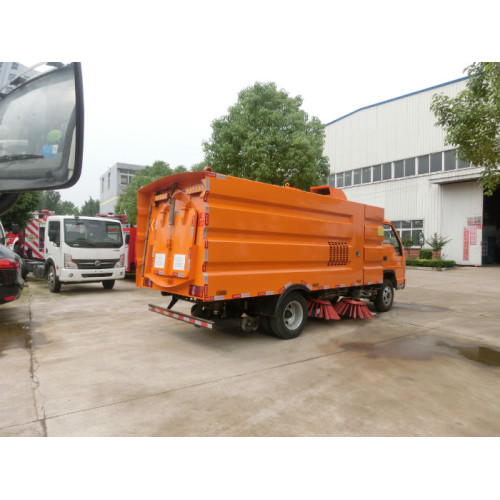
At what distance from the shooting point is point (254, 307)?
244 inches

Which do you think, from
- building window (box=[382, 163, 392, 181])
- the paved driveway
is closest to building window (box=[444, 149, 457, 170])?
building window (box=[382, 163, 392, 181])

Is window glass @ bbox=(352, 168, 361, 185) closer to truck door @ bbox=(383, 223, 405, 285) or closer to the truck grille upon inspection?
truck door @ bbox=(383, 223, 405, 285)

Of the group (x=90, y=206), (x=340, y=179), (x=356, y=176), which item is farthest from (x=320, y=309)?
(x=90, y=206)

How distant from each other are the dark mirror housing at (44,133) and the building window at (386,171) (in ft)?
91.3

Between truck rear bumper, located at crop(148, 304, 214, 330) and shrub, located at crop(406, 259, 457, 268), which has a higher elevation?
shrub, located at crop(406, 259, 457, 268)

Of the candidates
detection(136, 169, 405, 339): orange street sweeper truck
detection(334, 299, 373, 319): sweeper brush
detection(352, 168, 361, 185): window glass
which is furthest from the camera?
detection(352, 168, 361, 185): window glass

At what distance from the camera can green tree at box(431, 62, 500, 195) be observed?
6516 mm

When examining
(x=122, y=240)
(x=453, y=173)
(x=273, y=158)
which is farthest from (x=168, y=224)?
(x=453, y=173)

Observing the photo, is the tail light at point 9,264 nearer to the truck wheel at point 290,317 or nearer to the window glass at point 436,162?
the truck wheel at point 290,317

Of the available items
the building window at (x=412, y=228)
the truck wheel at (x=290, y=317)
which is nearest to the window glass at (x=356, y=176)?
the building window at (x=412, y=228)

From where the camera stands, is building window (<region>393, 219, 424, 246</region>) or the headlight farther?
building window (<region>393, 219, 424, 246</region>)

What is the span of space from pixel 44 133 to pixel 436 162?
26.3m

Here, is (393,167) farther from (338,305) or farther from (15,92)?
(15,92)

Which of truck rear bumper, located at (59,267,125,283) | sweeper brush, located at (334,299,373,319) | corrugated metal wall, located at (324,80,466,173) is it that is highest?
corrugated metal wall, located at (324,80,466,173)
